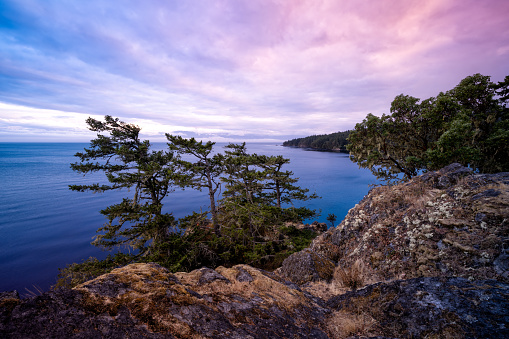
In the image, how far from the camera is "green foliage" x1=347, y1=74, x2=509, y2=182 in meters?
11.5

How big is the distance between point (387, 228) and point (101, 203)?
195 feet

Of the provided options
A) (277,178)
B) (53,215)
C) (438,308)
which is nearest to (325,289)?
(438,308)

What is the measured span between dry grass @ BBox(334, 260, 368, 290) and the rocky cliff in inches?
1.4

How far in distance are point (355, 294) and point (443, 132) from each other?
13465mm

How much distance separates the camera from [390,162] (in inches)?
608

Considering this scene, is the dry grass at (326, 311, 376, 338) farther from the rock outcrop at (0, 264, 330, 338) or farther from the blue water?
the blue water

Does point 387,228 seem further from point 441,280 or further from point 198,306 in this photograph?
point 198,306

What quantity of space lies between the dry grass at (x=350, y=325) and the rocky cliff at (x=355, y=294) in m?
0.02

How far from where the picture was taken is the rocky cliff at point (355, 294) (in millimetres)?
2725

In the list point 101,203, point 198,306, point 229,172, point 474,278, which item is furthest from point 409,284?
point 101,203

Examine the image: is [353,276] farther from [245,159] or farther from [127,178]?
[127,178]

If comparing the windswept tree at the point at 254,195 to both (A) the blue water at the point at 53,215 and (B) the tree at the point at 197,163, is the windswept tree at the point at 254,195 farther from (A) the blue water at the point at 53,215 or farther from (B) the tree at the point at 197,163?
(A) the blue water at the point at 53,215

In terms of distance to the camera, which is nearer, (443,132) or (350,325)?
(350,325)

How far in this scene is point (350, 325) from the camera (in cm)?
398
